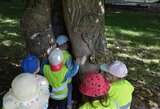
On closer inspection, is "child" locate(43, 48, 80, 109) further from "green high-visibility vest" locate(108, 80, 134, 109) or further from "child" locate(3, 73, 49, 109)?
"child" locate(3, 73, 49, 109)

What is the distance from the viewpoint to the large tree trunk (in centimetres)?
591

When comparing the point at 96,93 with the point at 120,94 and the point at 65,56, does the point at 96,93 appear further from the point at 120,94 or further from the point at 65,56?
the point at 65,56

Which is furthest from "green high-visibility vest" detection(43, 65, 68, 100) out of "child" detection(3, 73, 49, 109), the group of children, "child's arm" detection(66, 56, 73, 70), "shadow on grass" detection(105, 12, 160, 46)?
"shadow on grass" detection(105, 12, 160, 46)

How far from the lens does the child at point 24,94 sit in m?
3.98

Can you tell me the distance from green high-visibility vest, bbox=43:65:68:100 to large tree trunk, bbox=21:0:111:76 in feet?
1.83

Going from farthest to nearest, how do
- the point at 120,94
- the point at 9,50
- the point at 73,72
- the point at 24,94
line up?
1. the point at 9,50
2. the point at 73,72
3. the point at 120,94
4. the point at 24,94

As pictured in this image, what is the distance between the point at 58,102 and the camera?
225 inches

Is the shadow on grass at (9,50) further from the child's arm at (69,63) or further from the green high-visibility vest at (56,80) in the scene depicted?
the child's arm at (69,63)

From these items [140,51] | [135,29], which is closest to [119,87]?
[140,51]

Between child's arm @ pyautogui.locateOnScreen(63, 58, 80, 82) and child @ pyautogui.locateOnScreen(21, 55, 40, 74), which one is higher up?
child @ pyautogui.locateOnScreen(21, 55, 40, 74)

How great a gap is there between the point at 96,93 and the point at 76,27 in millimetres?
1836

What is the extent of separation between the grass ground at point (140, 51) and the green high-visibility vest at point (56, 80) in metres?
1.49

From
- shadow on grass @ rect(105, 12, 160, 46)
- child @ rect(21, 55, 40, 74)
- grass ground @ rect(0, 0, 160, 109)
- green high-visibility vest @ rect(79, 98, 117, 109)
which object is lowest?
shadow on grass @ rect(105, 12, 160, 46)

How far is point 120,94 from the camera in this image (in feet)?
16.0
